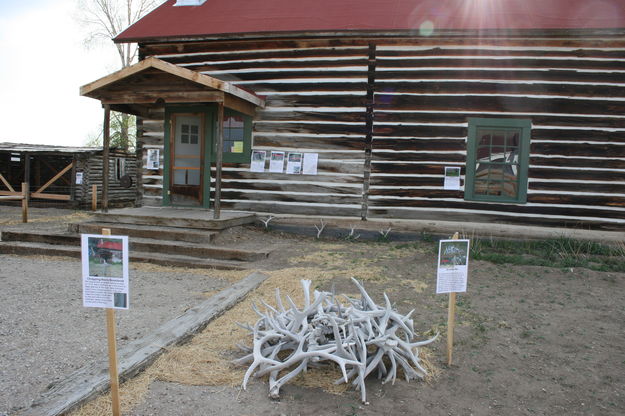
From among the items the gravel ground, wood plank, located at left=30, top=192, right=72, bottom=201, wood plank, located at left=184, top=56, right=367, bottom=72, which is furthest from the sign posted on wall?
wood plank, located at left=30, top=192, right=72, bottom=201

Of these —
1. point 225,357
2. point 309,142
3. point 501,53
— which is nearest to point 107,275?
point 225,357

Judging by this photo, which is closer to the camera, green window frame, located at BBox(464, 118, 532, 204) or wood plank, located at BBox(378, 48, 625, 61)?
wood plank, located at BBox(378, 48, 625, 61)

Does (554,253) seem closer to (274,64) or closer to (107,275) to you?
(274,64)

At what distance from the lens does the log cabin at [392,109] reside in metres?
8.76

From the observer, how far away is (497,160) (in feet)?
30.6

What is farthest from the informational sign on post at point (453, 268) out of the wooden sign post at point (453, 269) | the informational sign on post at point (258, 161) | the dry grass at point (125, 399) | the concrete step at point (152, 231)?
the informational sign on post at point (258, 161)

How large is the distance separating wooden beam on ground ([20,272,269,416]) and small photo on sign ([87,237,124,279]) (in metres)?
0.81

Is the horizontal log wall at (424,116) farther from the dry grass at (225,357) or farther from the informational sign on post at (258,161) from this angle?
the dry grass at (225,357)

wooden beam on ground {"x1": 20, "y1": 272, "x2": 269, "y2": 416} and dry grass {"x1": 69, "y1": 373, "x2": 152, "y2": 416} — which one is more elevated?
wooden beam on ground {"x1": 20, "y1": 272, "x2": 269, "y2": 416}

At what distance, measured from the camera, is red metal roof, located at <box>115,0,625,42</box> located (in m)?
8.80

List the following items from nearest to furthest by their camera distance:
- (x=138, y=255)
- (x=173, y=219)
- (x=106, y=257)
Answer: (x=106, y=257) → (x=138, y=255) → (x=173, y=219)

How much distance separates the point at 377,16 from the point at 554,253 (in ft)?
19.4

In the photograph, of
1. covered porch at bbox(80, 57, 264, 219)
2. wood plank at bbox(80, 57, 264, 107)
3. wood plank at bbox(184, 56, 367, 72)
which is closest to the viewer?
wood plank at bbox(80, 57, 264, 107)

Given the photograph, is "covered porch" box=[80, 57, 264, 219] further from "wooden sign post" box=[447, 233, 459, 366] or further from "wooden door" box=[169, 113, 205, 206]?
"wooden sign post" box=[447, 233, 459, 366]
